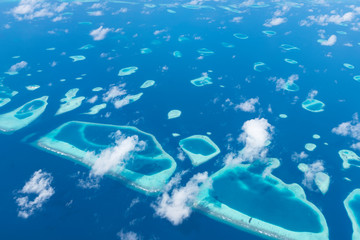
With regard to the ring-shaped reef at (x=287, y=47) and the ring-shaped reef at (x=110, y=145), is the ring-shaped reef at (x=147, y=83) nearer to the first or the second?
the ring-shaped reef at (x=110, y=145)

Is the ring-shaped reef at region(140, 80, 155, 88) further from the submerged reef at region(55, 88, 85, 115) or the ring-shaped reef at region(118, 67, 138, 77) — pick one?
the submerged reef at region(55, 88, 85, 115)

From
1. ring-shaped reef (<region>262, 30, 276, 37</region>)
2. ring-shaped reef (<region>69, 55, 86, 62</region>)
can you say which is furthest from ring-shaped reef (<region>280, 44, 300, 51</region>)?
ring-shaped reef (<region>69, 55, 86, 62</region>)

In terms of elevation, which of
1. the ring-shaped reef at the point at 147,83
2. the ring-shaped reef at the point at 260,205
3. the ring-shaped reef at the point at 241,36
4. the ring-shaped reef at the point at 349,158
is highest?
the ring-shaped reef at the point at 147,83

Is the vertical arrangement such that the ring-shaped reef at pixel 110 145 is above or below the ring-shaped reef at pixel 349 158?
above

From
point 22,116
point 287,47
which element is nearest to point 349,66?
point 287,47

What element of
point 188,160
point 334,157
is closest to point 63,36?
point 188,160

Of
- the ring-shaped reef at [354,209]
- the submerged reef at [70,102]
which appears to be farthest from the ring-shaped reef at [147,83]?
the ring-shaped reef at [354,209]
